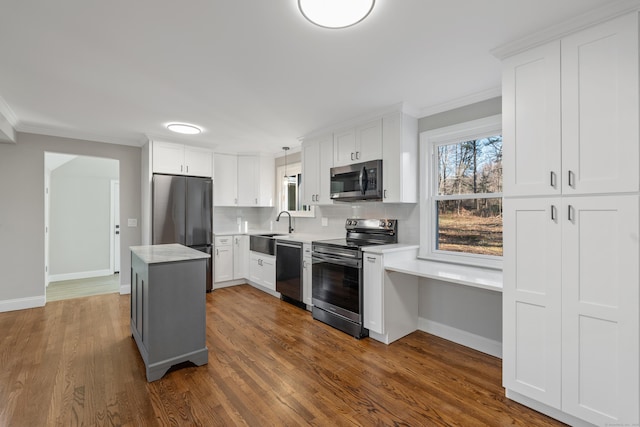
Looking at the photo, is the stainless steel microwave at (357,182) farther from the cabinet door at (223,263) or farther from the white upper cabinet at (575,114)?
the cabinet door at (223,263)

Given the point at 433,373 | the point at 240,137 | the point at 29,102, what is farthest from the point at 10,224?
the point at 433,373

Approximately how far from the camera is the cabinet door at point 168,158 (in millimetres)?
4461

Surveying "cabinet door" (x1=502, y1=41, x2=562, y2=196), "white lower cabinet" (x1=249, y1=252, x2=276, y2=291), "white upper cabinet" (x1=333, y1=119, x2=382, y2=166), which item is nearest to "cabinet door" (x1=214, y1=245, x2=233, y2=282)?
"white lower cabinet" (x1=249, y1=252, x2=276, y2=291)

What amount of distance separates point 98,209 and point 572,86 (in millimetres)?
7159

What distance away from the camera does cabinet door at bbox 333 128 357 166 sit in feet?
11.8

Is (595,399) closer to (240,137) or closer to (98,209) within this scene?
(240,137)

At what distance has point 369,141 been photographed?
3.42m

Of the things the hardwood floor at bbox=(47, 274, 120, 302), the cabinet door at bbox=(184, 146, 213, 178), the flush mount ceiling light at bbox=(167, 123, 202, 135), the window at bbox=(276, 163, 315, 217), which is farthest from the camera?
the window at bbox=(276, 163, 315, 217)

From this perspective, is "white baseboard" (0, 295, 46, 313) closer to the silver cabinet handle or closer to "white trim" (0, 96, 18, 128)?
"white trim" (0, 96, 18, 128)

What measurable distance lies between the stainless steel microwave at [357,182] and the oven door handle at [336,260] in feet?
2.40

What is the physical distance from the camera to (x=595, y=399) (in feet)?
5.52

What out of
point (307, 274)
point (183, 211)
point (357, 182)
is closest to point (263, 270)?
point (307, 274)

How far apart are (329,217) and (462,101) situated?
2.31 m

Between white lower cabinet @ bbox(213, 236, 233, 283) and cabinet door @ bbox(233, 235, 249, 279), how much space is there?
7 cm
